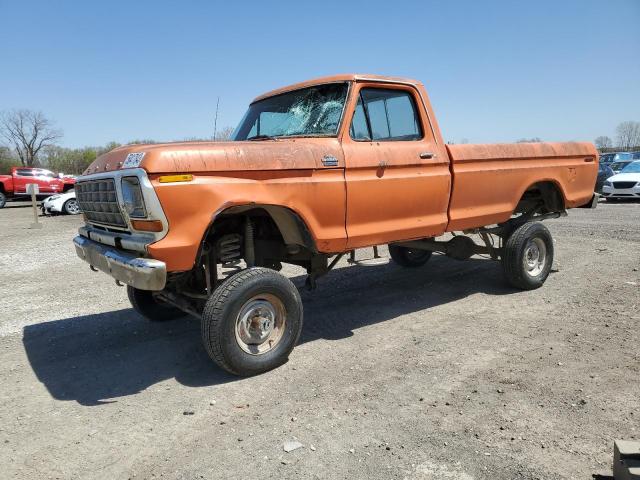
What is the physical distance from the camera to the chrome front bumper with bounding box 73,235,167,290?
10.9 feet

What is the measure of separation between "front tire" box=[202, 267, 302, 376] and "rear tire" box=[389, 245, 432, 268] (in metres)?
3.64

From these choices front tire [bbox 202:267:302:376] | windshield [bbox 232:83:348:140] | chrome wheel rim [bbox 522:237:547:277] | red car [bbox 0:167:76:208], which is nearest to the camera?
front tire [bbox 202:267:302:376]

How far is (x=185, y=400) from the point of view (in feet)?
11.5

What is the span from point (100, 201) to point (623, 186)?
19.0 metres

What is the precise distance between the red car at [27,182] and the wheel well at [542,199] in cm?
2199

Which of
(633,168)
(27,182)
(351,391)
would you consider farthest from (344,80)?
(27,182)

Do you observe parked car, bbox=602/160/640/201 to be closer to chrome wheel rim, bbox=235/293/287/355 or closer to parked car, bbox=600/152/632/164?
parked car, bbox=600/152/632/164

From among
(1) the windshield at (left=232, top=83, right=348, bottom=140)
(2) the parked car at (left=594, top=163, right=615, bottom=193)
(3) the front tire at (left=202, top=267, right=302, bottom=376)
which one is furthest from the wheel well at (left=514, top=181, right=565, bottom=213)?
(2) the parked car at (left=594, top=163, right=615, bottom=193)

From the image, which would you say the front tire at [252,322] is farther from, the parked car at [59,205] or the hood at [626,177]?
the hood at [626,177]

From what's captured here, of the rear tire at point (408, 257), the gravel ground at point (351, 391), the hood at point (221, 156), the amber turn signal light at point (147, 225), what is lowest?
the gravel ground at point (351, 391)

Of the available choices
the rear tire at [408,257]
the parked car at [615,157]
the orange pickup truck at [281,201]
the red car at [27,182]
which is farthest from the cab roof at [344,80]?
the parked car at [615,157]

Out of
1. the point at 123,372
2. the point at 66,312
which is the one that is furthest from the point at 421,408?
the point at 66,312

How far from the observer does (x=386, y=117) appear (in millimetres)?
4797

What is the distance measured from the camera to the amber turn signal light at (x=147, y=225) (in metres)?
3.37
